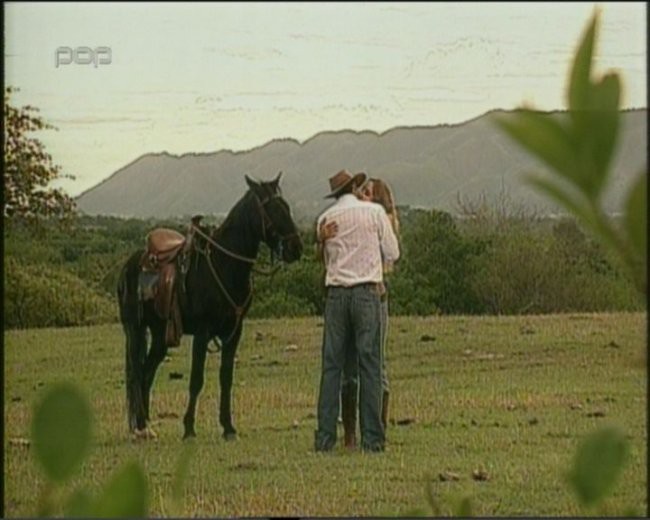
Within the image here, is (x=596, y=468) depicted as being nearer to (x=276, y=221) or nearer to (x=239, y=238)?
(x=276, y=221)

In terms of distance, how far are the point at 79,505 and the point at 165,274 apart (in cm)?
543

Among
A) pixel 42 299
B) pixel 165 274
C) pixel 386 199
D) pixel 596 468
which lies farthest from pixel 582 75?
pixel 165 274

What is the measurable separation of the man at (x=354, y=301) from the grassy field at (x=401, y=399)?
0.08 meters

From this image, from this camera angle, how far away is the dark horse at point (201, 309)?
18.9 feet

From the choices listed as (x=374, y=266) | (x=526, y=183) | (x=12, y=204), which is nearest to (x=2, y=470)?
(x=12, y=204)

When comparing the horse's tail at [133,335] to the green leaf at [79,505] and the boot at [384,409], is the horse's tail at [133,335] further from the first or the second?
the green leaf at [79,505]

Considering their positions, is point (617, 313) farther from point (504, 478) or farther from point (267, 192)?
point (267, 192)

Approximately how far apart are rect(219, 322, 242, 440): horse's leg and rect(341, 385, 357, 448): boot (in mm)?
356

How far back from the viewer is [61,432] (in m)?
0.48

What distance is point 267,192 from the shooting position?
552 cm

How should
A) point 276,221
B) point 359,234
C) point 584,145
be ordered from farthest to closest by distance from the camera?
point 276,221 < point 359,234 < point 584,145

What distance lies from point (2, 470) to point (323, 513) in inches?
38.5

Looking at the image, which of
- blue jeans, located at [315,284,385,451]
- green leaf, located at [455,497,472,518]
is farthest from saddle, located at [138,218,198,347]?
green leaf, located at [455,497,472,518]

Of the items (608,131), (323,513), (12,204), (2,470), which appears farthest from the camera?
(12,204)
